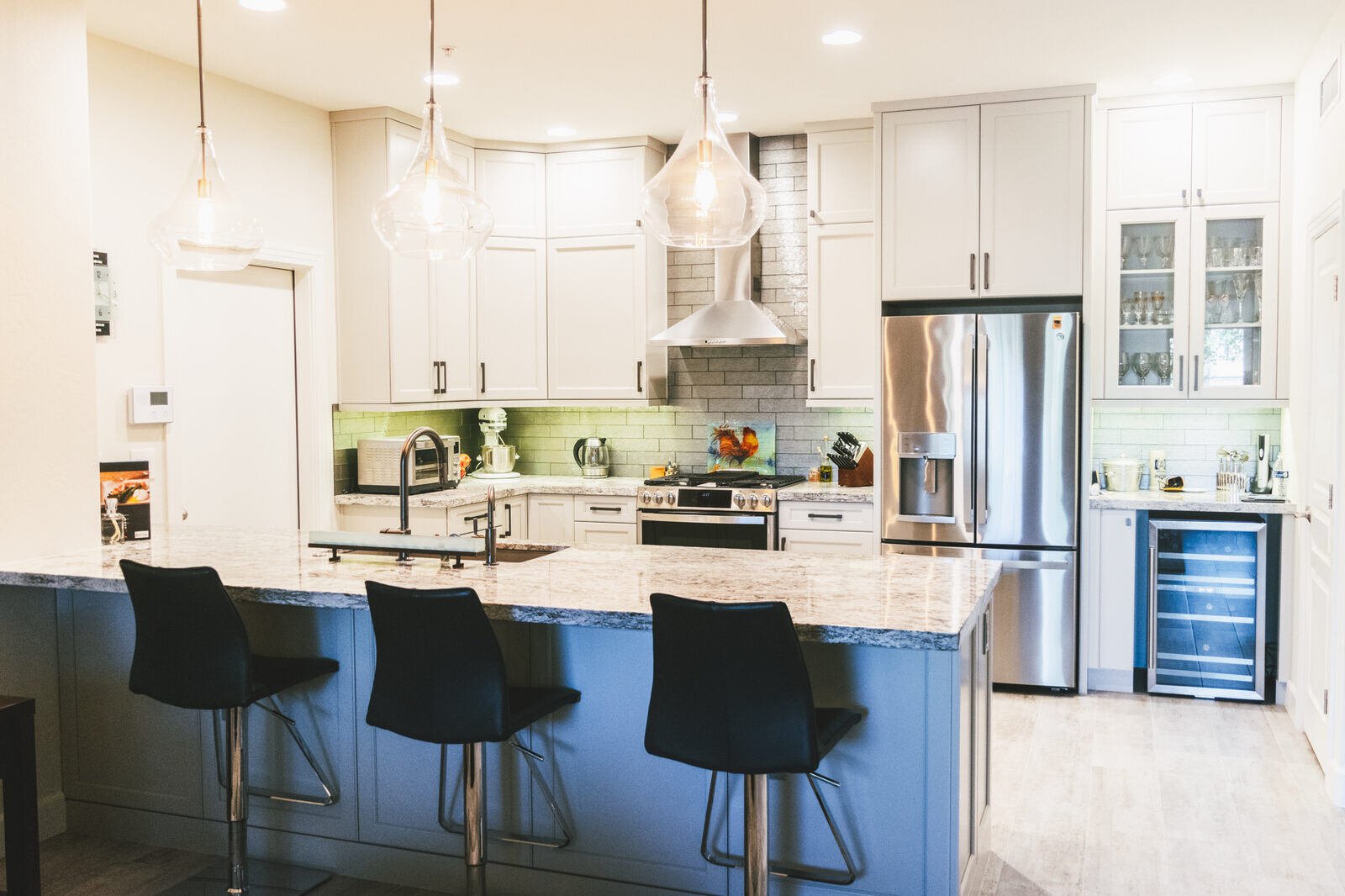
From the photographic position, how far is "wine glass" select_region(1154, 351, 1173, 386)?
5.25 metres

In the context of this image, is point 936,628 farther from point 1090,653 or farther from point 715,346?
point 715,346

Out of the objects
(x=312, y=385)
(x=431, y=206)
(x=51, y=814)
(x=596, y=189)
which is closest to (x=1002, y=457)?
(x=596, y=189)

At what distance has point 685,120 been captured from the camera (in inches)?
222

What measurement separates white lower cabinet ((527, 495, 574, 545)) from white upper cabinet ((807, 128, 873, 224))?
1.91 metres

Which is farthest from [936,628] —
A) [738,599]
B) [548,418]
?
[548,418]

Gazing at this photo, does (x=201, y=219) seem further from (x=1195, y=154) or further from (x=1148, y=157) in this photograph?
(x=1195, y=154)

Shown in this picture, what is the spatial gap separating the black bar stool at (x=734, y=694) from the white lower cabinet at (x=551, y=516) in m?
3.44

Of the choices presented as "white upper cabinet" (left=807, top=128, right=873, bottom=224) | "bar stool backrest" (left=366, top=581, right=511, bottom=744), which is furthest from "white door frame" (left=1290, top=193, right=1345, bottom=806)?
"bar stool backrest" (left=366, top=581, right=511, bottom=744)

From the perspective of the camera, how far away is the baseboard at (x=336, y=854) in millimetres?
3080

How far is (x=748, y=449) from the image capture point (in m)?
6.20

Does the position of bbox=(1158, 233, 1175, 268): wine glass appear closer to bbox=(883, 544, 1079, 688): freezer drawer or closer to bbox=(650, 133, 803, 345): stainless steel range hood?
bbox=(883, 544, 1079, 688): freezer drawer

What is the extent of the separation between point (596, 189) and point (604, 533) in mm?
1825

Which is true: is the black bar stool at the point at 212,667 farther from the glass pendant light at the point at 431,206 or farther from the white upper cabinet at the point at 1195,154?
the white upper cabinet at the point at 1195,154

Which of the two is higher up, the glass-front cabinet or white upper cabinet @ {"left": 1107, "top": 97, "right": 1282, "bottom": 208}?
white upper cabinet @ {"left": 1107, "top": 97, "right": 1282, "bottom": 208}
